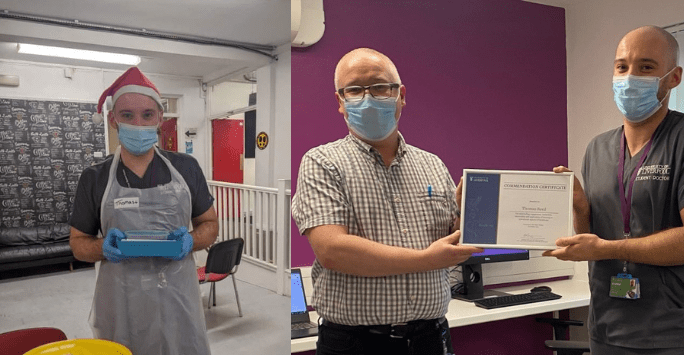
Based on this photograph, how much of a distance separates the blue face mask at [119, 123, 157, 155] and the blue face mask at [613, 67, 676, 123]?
60.4 inches

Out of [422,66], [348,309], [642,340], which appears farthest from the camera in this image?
[422,66]

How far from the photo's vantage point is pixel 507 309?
2.65 meters

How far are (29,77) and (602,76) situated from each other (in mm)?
3053

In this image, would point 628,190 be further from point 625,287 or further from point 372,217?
point 372,217

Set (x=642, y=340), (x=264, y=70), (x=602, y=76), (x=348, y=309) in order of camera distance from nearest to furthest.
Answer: (x=264, y=70) → (x=348, y=309) → (x=642, y=340) → (x=602, y=76)

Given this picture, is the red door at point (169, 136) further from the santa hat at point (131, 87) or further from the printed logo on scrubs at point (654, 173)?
the printed logo on scrubs at point (654, 173)

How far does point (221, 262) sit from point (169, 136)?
315 mm

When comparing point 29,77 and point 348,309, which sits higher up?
point 29,77

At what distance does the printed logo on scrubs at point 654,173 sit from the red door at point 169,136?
1447 millimetres

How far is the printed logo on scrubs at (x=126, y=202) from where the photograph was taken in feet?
3.55

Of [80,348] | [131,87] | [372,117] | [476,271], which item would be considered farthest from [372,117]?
[476,271]

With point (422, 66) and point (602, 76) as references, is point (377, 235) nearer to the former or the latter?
point (422, 66)

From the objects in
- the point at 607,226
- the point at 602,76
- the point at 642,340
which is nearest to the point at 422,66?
the point at 602,76

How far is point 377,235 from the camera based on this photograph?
55.8 inches
